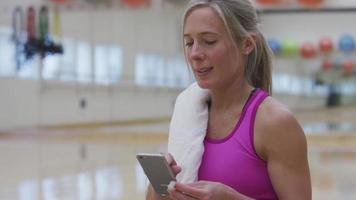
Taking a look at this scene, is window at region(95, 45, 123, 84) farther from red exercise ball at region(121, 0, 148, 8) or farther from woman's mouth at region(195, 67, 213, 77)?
woman's mouth at region(195, 67, 213, 77)

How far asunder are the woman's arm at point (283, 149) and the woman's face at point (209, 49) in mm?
126

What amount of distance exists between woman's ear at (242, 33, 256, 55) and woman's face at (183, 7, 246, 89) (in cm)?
2

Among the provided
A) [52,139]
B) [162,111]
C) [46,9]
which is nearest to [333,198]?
[52,139]

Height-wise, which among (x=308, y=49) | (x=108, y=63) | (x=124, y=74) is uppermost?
(x=308, y=49)

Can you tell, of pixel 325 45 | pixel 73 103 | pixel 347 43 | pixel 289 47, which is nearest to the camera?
pixel 73 103

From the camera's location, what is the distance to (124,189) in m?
5.55

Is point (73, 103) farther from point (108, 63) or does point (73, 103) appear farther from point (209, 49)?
point (209, 49)

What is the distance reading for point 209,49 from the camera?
4.90ft

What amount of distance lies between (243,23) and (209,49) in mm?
Answer: 100

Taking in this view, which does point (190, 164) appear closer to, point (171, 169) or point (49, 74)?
point (171, 169)

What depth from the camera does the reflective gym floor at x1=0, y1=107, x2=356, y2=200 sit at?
541 centimetres

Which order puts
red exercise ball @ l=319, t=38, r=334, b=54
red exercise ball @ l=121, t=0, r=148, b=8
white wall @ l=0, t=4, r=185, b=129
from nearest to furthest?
1. red exercise ball @ l=121, t=0, r=148, b=8
2. white wall @ l=0, t=4, r=185, b=129
3. red exercise ball @ l=319, t=38, r=334, b=54

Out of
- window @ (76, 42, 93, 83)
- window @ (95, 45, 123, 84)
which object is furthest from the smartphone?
window @ (95, 45, 123, 84)

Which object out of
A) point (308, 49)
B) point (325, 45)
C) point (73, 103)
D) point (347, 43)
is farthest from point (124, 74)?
point (347, 43)
